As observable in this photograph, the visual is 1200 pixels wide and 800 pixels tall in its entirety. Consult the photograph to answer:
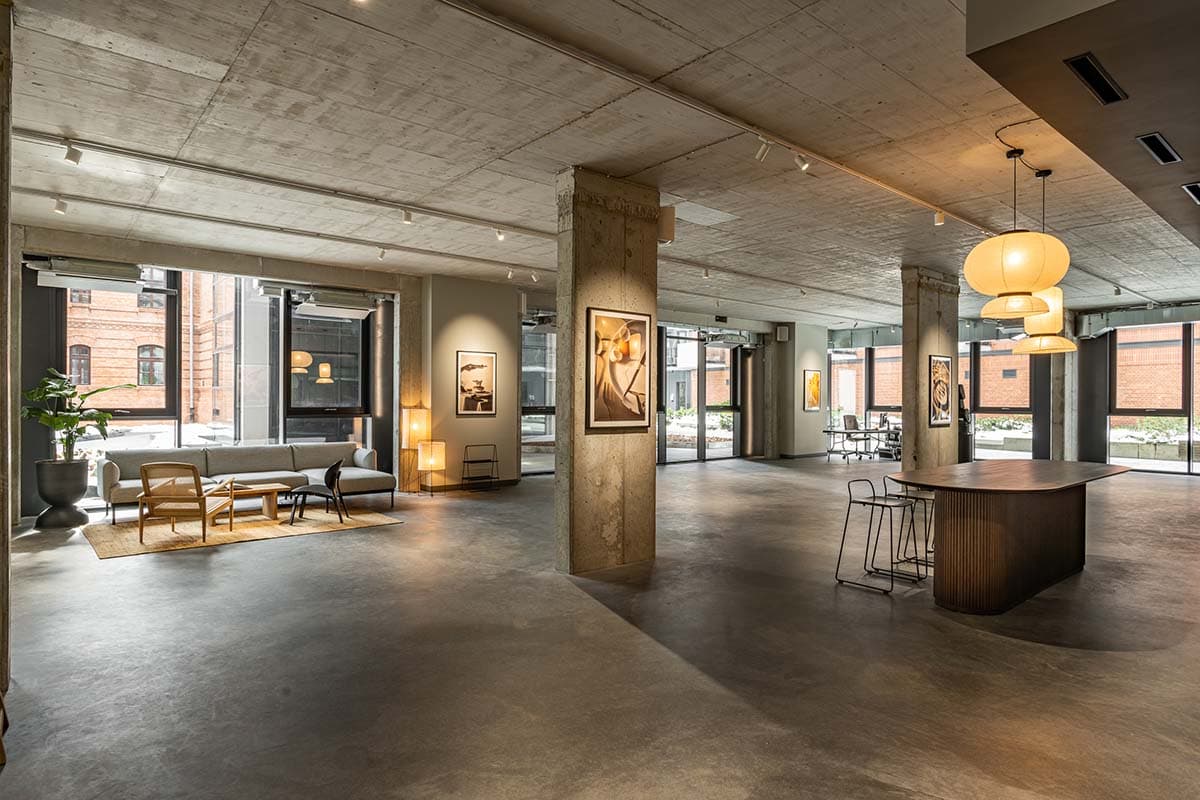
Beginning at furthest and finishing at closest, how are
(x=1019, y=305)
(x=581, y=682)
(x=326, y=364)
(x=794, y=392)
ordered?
(x=794, y=392), (x=326, y=364), (x=1019, y=305), (x=581, y=682)

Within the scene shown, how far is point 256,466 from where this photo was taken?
9742 millimetres

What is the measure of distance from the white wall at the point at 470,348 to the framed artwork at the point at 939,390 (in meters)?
6.78

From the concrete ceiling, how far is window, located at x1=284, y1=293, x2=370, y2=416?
8.07 ft

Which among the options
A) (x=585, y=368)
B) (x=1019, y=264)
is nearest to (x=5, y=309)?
(x=585, y=368)

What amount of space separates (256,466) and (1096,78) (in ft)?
33.3

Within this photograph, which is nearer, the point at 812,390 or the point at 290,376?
the point at 290,376

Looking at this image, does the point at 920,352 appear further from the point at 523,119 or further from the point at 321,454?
the point at 321,454

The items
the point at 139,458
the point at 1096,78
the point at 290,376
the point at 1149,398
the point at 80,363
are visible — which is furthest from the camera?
the point at 1149,398

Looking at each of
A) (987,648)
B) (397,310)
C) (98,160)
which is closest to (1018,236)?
(987,648)

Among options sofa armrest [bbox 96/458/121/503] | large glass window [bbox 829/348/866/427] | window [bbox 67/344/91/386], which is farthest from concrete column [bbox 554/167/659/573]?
large glass window [bbox 829/348/866/427]

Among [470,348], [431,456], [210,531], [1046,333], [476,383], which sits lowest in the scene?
[210,531]

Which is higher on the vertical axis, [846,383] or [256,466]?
[846,383]

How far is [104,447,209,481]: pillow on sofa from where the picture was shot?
8805mm

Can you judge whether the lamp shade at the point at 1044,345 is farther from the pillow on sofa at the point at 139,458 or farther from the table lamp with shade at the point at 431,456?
the pillow on sofa at the point at 139,458
